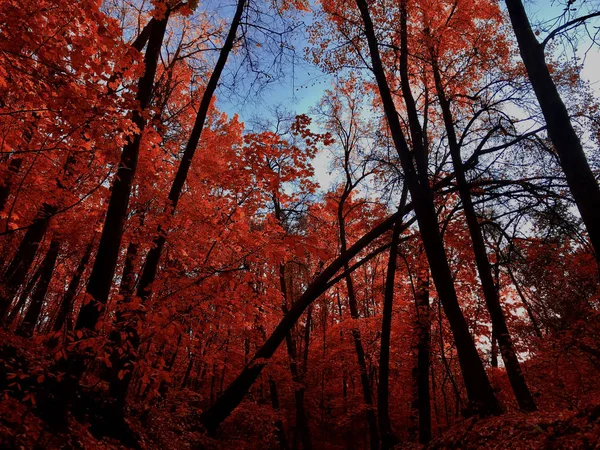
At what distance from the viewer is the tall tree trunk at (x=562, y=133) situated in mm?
3758

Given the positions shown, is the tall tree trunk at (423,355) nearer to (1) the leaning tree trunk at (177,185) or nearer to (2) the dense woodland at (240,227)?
(2) the dense woodland at (240,227)

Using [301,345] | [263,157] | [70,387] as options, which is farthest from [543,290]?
[301,345]

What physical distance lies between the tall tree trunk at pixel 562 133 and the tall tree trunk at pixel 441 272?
2.51 metres

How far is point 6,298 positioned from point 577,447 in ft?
32.7

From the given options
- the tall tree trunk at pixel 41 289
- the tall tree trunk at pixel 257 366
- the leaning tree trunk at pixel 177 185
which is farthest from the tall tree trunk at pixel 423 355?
the tall tree trunk at pixel 41 289

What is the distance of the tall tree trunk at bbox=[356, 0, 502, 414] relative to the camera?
5.42m

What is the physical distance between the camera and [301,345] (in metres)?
21.6

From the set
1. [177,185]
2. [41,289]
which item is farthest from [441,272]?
[41,289]

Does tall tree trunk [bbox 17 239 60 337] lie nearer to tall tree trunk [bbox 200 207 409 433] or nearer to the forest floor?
the forest floor

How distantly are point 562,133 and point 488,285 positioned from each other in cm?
494

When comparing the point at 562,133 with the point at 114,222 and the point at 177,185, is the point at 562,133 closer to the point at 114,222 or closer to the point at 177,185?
the point at 114,222

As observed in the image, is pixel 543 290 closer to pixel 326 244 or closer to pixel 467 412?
pixel 467 412

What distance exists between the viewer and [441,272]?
6.17 m

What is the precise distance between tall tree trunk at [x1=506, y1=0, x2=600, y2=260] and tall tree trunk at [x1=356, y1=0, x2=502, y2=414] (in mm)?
2505
